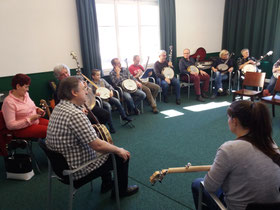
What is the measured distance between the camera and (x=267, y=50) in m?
5.91

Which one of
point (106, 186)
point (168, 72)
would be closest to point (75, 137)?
point (106, 186)

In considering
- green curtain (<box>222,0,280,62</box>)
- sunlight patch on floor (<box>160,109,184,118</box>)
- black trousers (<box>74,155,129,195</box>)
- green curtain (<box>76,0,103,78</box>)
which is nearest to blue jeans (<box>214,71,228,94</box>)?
green curtain (<box>222,0,280,62</box>)

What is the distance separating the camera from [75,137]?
162 centimetres

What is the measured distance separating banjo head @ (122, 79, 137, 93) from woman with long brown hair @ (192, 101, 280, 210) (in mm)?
3280

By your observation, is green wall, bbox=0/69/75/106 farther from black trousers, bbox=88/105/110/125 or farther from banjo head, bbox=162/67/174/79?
banjo head, bbox=162/67/174/79

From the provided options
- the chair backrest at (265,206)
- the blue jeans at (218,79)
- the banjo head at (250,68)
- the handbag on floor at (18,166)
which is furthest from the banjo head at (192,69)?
the chair backrest at (265,206)

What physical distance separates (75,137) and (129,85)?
9.43 ft

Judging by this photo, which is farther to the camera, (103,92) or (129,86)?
(129,86)

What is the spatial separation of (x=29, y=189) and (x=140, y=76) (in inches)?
123

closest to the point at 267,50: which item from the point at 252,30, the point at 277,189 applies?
the point at 252,30

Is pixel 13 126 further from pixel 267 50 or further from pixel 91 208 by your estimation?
pixel 267 50

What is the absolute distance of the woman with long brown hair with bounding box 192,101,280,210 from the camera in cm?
107

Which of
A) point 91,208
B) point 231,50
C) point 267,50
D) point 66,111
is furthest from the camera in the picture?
point 231,50

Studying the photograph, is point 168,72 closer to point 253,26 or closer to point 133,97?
point 133,97
